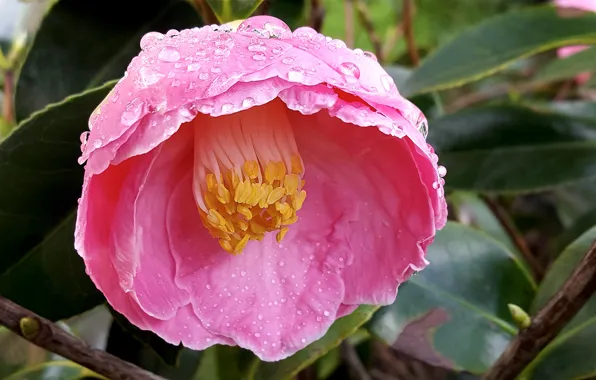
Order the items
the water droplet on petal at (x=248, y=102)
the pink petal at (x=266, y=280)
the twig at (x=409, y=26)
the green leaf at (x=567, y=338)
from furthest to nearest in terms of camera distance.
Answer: the twig at (x=409, y=26) → the green leaf at (x=567, y=338) → the pink petal at (x=266, y=280) → the water droplet on petal at (x=248, y=102)

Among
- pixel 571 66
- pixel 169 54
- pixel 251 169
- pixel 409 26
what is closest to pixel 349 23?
pixel 409 26

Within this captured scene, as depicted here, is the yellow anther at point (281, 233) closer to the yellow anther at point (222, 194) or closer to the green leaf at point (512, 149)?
the yellow anther at point (222, 194)

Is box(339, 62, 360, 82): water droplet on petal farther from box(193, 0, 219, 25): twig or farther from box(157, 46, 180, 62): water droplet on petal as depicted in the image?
box(193, 0, 219, 25): twig

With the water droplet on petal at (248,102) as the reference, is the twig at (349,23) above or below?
below

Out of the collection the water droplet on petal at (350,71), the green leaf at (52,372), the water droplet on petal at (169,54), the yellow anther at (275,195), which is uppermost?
the water droplet on petal at (169,54)

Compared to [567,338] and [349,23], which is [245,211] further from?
[349,23]

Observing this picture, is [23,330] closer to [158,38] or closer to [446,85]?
[158,38]

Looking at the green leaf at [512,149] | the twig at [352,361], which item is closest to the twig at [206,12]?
the green leaf at [512,149]
